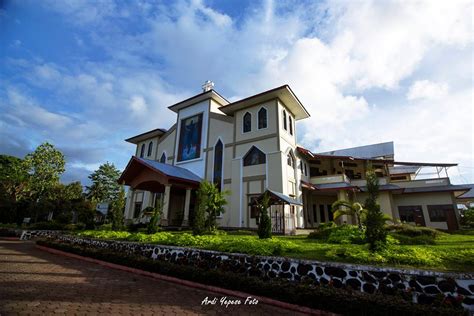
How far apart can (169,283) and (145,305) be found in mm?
1796

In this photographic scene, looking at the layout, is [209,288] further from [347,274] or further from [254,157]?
[254,157]

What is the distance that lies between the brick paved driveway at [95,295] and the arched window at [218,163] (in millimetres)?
13185

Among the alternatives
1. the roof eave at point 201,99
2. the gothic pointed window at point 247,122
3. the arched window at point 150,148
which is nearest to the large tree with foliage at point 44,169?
the arched window at point 150,148

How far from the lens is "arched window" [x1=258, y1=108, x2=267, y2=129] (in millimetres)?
19364

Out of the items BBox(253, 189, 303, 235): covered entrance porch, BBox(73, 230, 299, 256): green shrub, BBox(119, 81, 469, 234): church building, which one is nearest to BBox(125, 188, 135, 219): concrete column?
BBox(119, 81, 469, 234): church building

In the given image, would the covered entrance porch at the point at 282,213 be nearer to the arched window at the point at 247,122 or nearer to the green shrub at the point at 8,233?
the arched window at the point at 247,122

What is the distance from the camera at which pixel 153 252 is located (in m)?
8.88

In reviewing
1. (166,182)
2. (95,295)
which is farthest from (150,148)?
(95,295)

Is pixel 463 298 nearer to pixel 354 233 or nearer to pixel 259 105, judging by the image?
pixel 354 233

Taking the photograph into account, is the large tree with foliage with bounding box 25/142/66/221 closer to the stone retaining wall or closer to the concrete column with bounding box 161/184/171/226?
the concrete column with bounding box 161/184/171/226

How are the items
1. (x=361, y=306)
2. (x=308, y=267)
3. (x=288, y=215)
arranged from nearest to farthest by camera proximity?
1. (x=361, y=306)
2. (x=308, y=267)
3. (x=288, y=215)

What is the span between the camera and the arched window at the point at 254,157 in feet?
61.2

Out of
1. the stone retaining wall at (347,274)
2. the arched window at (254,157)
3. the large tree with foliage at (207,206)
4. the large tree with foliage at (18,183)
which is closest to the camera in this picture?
the stone retaining wall at (347,274)

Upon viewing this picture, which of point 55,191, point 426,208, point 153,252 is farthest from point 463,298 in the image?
point 55,191
